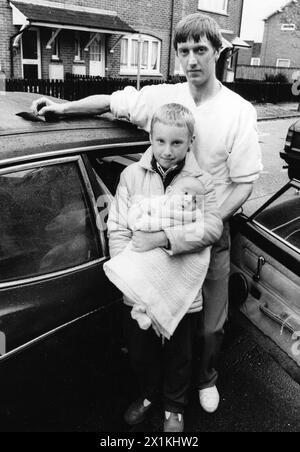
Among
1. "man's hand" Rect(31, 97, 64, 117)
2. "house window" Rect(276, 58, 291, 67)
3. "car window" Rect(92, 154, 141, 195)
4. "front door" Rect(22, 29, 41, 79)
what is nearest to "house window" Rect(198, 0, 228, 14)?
"front door" Rect(22, 29, 41, 79)

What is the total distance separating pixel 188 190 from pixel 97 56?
1734 centimetres

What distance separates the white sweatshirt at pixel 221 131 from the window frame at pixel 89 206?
535mm

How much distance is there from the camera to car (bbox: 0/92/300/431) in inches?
71.3

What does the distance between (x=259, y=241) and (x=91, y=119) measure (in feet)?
4.04

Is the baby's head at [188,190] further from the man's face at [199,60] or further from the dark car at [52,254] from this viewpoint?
the man's face at [199,60]

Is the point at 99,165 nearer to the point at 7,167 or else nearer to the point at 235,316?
the point at 7,167

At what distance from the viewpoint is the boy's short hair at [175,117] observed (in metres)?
1.96

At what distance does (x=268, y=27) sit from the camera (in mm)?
40594

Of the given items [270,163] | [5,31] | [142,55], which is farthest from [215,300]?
[142,55]

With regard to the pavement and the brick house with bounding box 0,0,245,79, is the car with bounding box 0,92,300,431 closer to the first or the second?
the brick house with bounding box 0,0,245,79

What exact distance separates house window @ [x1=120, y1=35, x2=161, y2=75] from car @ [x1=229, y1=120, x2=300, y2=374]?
17.4m

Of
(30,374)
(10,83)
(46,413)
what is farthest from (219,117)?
(10,83)

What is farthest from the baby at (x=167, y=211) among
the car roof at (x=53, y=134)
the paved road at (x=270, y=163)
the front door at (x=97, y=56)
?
the front door at (x=97, y=56)

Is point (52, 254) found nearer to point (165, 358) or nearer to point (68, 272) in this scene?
point (68, 272)
